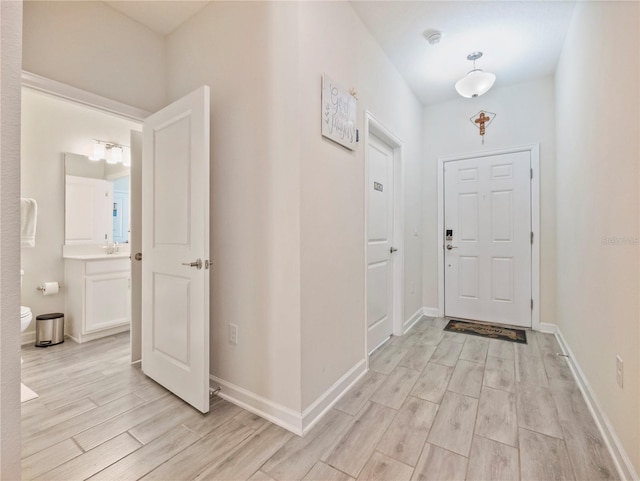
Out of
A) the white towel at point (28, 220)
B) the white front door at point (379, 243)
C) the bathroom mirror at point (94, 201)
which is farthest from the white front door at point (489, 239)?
the white towel at point (28, 220)

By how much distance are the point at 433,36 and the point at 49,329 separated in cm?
437

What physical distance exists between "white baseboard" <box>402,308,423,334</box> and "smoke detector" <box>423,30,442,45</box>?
270 centimetres

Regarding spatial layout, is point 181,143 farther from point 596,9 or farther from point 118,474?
point 596,9

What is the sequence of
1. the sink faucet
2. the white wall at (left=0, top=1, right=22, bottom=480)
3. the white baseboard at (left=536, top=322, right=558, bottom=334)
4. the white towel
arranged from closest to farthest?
the white wall at (left=0, top=1, right=22, bottom=480)
the white towel
the white baseboard at (left=536, top=322, right=558, bottom=334)
the sink faucet

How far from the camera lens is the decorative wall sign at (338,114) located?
5.93 feet

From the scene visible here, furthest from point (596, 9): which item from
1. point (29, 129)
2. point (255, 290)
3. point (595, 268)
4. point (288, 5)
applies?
point (29, 129)

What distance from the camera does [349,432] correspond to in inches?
63.6

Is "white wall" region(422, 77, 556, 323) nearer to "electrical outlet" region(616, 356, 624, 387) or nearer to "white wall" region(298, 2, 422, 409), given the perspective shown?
"white wall" region(298, 2, 422, 409)

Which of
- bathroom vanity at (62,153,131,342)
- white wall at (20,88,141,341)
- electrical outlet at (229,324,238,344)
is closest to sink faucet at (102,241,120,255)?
bathroom vanity at (62,153,131,342)

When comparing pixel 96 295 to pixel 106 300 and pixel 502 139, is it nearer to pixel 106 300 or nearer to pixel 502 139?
pixel 106 300

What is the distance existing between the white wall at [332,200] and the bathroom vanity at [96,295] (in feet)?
8.32

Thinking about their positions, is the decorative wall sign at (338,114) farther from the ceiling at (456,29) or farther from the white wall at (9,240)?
the white wall at (9,240)

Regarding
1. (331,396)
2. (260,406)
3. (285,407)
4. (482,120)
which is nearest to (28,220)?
(260,406)

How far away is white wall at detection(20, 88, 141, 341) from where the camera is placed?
2.97m
